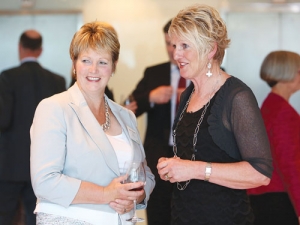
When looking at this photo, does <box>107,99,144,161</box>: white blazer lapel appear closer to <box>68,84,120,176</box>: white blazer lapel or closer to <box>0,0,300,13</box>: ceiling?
<box>68,84,120,176</box>: white blazer lapel

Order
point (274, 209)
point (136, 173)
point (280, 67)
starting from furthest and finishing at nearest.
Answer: point (280, 67) → point (274, 209) → point (136, 173)

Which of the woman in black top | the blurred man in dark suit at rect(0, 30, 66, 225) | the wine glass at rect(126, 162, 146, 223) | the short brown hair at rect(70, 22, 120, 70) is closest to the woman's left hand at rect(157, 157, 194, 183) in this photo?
the woman in black top

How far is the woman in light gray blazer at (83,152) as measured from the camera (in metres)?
2.63

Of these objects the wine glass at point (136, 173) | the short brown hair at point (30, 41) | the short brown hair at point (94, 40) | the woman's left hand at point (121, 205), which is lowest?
the woman's left hand at point (121, 205)

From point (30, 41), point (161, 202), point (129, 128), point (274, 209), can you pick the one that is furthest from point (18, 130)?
point (274, 209)

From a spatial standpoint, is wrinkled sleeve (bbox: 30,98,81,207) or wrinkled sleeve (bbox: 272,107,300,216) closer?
wrinkled sleeve (bbox: 30,98,81,207)

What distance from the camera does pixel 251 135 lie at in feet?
8.38

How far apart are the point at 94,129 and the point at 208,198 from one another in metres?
0.58

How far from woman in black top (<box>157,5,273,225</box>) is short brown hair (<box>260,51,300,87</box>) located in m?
1.28

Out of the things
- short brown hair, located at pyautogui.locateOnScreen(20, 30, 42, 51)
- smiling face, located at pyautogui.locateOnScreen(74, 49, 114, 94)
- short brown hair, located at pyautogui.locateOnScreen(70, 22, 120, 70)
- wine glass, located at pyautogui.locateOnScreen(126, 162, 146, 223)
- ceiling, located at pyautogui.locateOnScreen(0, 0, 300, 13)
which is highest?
ceiling, located at pyautogui.locateOnScreen(0, 0, 300, 13)

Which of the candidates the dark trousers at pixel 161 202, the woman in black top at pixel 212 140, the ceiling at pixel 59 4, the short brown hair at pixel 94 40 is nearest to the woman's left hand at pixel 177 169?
the woman in black top at pixel 212 140

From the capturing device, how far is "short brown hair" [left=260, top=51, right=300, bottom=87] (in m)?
3.96

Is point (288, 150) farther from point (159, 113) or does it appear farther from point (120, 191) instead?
point (120, 191)

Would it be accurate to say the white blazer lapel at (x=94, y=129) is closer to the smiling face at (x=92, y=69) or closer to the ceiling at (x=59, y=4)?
the smiling face at (x=92, y=69)
